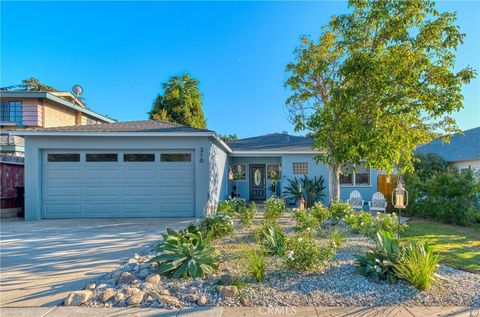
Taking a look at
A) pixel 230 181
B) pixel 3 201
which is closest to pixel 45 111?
pixel 3 201

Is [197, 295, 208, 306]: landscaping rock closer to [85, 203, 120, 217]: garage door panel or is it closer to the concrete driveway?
the concrete driveway

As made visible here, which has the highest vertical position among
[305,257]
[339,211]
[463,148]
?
[463,148]

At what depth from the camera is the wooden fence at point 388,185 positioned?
38.8 feet

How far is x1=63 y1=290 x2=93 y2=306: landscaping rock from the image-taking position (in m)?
3.37

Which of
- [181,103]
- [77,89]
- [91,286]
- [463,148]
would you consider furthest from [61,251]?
[181,103]

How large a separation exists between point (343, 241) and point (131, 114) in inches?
1045

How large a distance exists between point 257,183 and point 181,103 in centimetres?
1322

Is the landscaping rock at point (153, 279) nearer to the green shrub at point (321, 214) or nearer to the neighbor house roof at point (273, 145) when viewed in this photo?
the green shrub at point (321, 214)

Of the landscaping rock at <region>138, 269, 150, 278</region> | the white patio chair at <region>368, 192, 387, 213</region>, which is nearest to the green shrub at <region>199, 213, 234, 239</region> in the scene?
the landscaping rock at <region>138, 269, 150, 278</region>

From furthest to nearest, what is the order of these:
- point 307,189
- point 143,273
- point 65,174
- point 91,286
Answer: point 307,189, point 65,174, point 143,273, point 91,286

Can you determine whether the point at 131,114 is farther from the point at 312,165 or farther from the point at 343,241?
the point at 343,241

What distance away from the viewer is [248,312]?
3184mm

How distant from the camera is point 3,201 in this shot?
9945 millimetres

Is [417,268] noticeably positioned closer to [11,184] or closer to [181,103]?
[11,184]
